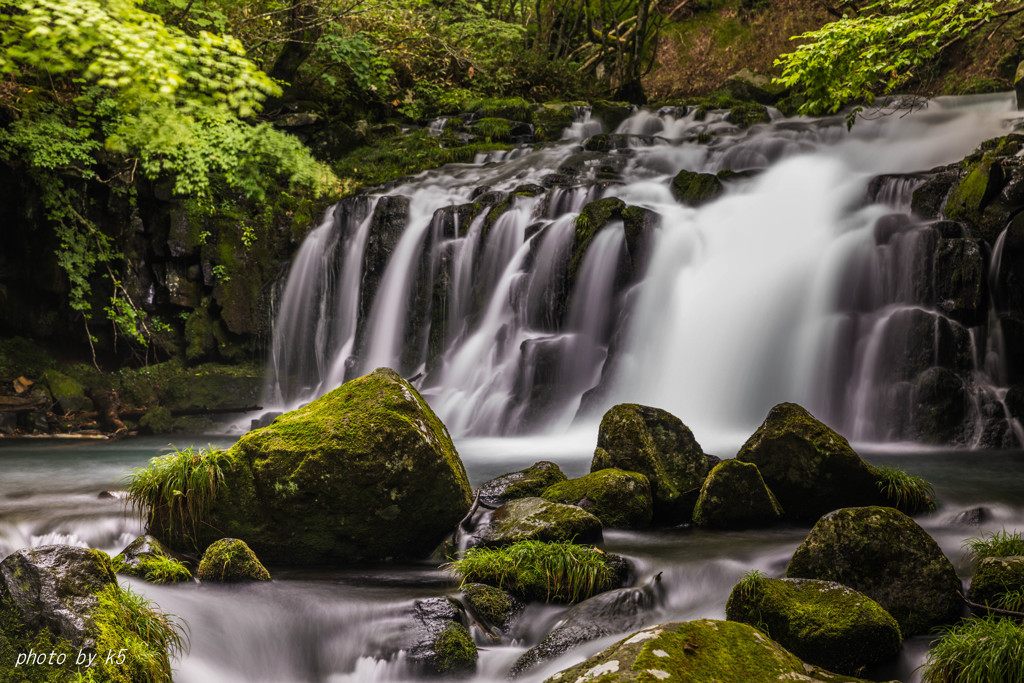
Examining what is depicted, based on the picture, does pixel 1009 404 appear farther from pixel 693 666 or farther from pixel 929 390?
pixel 693 666

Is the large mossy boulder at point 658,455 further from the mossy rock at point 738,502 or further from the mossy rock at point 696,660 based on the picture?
the mossy rock at point 696,660

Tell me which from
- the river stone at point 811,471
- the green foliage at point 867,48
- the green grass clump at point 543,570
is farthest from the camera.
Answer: the green foliage at point 867,48

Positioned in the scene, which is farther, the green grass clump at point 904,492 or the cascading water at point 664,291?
the cascading water at point 664,291

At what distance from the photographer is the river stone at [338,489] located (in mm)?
4844

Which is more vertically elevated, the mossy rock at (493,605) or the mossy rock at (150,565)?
the mossy rock at (150,565)


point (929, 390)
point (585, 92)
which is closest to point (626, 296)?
point (929, 390)

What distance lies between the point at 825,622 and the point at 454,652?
72.5 inches

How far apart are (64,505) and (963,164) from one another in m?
11.7

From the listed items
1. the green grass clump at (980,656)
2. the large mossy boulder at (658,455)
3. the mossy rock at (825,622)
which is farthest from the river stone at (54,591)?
the large mossy boulder at (658,455)

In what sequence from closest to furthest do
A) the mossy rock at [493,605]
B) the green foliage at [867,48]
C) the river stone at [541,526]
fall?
1. the mossy rock at [493,605]
2. the river stone at [541,526]
3. the green foliage at [867,48]

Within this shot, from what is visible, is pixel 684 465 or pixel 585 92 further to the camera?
pixel 585 92

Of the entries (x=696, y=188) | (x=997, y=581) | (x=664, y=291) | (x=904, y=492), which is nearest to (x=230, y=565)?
(x=997, y=581)

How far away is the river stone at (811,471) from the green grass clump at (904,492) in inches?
2.8

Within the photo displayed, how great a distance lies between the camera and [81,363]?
12.5 meters
